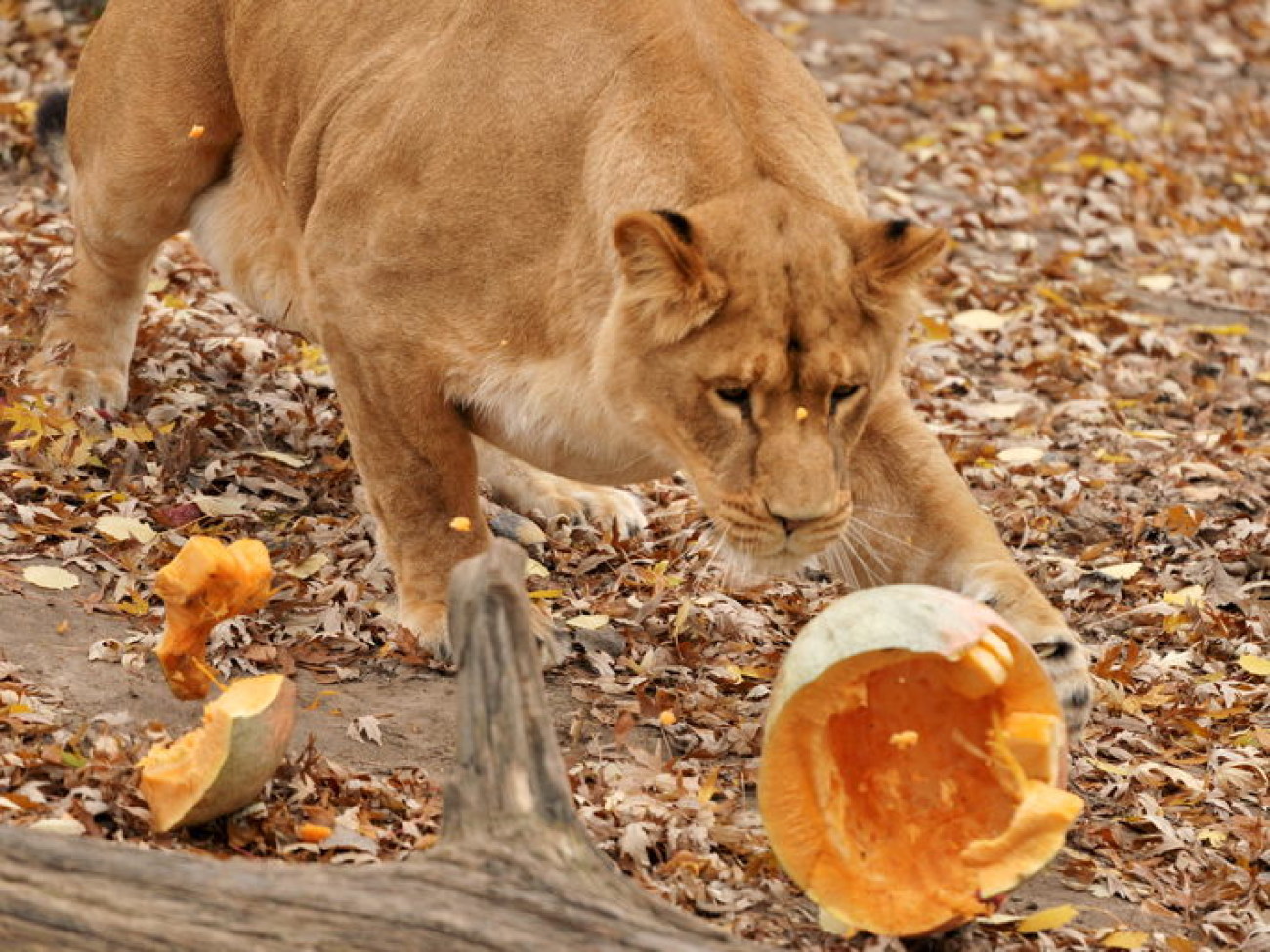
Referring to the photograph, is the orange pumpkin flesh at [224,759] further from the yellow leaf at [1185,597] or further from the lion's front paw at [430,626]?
the yellow leaf at [1185,597]

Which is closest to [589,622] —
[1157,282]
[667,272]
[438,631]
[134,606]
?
[438,631]

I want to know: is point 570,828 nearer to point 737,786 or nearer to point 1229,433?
point 737,786

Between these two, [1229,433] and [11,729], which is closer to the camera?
[11,729]

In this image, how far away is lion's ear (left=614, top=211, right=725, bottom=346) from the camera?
14.0ft

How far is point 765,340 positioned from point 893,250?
15.9 inches

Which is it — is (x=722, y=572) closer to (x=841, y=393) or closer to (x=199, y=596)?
(x=841, y=393)

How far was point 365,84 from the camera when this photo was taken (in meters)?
5.49

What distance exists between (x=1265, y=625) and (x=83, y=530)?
3.60 m

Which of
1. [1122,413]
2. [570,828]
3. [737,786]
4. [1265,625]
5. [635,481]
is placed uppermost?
[570,828]

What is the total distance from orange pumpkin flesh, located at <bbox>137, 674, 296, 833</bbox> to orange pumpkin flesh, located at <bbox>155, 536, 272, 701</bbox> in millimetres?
468

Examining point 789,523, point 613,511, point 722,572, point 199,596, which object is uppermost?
point 789,523

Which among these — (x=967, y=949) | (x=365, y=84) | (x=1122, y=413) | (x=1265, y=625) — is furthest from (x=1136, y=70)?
(x=967, y=949)

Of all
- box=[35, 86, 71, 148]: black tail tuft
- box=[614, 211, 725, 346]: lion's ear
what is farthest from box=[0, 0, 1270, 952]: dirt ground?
box=[614, 211, 725, 346]: lion's ear

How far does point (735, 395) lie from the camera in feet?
14.4
